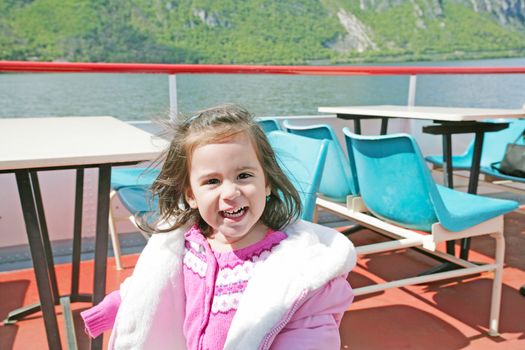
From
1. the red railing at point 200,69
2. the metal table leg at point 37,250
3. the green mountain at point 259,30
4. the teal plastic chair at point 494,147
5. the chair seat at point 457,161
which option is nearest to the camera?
the metal table leg at point 37,250

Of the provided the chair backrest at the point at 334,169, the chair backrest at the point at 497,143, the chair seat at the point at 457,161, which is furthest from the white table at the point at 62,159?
the chair backrest at the point at 497,143

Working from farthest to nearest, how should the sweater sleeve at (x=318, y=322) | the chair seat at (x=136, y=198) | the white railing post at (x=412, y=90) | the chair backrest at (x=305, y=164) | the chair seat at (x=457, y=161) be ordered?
the white railing post at (x=412, y=90) → the chair seat at (x=457, y=161) → the chair seat at (x=136, y=198) → the chair backrest at (x=305, y=164) → the sweater sleeve at (x=318, y=322)

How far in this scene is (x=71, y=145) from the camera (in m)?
1.48

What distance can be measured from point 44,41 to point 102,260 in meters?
56.4

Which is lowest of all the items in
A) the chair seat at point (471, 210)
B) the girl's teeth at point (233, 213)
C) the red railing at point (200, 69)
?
the chair seat at point (471, 210)

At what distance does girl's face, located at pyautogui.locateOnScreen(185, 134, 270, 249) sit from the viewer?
1.04 meters

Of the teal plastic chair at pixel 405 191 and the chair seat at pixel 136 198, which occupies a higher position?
the teal plastic chair at pixel 405 191

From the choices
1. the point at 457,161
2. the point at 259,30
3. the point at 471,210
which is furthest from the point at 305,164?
the point at 259,30

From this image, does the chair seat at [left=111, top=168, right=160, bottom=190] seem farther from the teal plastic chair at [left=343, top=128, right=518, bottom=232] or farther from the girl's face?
the girl's face

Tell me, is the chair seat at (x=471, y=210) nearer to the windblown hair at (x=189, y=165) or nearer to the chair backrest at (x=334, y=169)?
the chair backrest at (x=334, y=169)

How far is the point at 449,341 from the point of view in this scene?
2061 millimetres

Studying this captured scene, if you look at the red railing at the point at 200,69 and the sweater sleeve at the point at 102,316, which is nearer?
the sweater sleeve at the point at 102,316

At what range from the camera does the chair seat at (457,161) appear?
136 inches

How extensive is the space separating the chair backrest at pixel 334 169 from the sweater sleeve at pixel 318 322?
1333 millimetres
